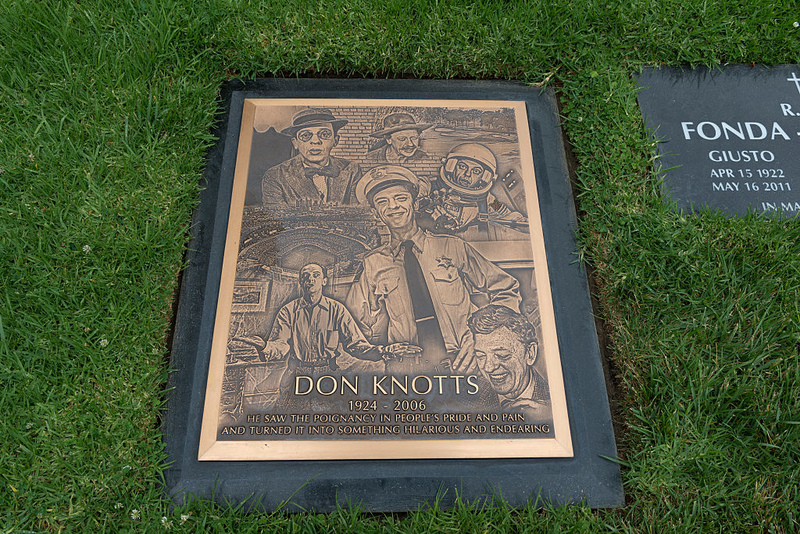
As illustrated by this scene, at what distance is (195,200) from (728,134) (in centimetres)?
275

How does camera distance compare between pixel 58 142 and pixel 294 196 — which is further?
pixel 58 142

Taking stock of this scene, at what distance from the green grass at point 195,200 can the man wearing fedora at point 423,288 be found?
1.84 feet

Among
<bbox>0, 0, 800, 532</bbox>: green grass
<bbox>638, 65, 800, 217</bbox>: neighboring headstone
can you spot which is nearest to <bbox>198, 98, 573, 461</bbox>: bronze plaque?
<bbox>0, 0, 800, 532</bbox>: green grass

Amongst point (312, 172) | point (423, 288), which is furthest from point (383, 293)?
point (312, 172)

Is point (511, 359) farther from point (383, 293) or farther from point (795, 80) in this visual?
point (795, 80)

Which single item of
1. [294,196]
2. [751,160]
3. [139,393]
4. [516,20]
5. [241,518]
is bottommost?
[241,518]

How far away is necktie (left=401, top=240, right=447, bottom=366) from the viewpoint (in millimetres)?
→ 2049

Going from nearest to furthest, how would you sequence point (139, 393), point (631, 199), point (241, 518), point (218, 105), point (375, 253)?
point (241, 518) < point (139, 393) < point (375, 253) < point (631, 199) < point (218, 105)

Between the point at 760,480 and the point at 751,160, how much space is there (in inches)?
60.5

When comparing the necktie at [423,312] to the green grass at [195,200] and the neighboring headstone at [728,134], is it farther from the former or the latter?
the neighboring headstone at [728,134]

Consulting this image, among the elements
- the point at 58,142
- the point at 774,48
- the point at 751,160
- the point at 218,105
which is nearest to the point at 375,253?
the point at 218,105

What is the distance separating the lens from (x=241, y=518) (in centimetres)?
186

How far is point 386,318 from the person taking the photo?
209 centimetres

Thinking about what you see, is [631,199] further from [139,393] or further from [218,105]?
[139,393]
